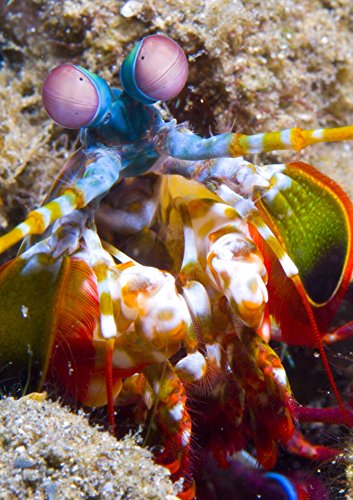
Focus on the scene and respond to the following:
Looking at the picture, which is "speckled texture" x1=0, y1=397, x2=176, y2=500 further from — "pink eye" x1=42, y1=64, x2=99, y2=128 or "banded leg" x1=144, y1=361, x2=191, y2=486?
"pink eye" x1=42, y1=64, x2=99, y2=128

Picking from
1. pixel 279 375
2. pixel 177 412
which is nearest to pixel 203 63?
pixel 279 375

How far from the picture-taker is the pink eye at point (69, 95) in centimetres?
201

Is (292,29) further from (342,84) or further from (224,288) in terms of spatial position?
(224,288)

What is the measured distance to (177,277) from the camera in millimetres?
2391

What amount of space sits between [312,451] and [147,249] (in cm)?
119

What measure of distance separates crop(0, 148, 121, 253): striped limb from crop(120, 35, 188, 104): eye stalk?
0.33 metres

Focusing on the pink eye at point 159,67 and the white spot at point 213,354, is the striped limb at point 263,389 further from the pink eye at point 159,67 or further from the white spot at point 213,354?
the pink eye at point 159,67

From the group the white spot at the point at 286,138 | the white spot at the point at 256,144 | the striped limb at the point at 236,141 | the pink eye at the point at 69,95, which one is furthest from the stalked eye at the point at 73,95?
the white spot at the point at 286,138

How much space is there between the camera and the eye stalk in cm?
200

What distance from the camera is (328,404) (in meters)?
3.15

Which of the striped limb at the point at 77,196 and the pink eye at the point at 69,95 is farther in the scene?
the pink eye at the point at 69,95

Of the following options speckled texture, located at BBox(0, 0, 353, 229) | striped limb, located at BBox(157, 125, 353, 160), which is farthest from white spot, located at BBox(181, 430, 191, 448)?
speckled texture, located at BBox(0, 0, 353, 229)

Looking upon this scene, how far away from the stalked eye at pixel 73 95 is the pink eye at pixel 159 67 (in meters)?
0.18

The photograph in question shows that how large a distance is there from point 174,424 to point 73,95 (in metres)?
1.35
